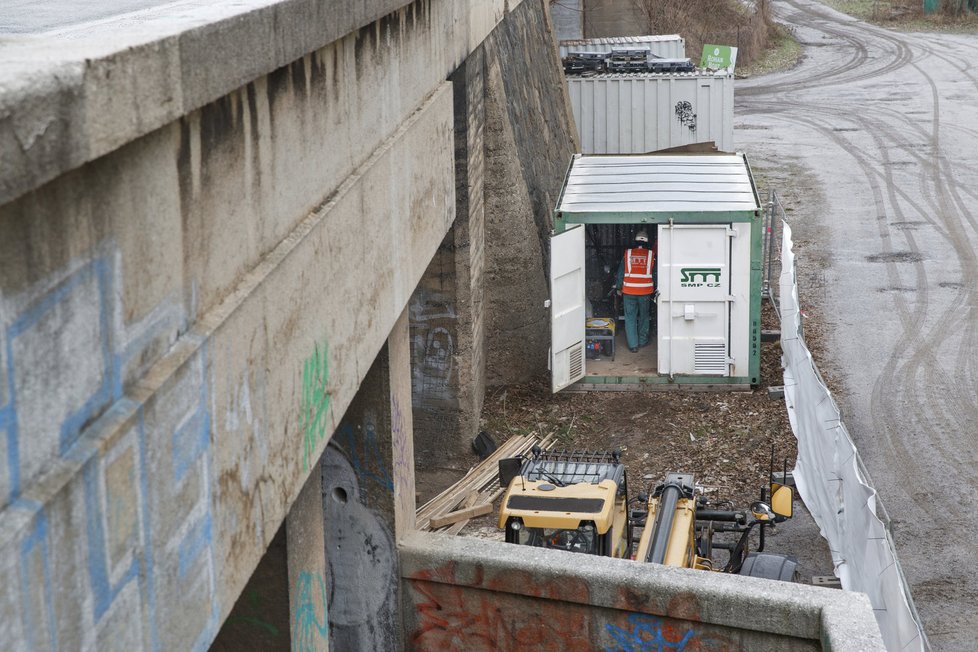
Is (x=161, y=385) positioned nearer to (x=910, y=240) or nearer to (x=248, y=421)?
(x=248, y=421)

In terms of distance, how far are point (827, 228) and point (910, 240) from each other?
1777mm

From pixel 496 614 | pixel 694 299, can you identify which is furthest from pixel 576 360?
pixel 496 614

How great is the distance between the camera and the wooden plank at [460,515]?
12539mm

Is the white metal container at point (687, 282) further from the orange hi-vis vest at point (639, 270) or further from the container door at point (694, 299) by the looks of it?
the orange hi-vis vest at point (639, 270)

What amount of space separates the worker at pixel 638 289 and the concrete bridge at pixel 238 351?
6371mm

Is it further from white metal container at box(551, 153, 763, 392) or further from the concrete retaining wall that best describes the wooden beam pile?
the concrete retaining wall

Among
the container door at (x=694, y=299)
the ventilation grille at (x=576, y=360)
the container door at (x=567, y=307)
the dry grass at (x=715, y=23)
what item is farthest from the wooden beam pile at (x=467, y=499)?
the dry grass at (x=715, y=23)

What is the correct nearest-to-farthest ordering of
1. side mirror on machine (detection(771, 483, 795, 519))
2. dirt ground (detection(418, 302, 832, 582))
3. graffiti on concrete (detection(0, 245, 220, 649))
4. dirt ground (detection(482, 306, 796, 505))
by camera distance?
graffiti on concrete (detection(0, 245, 220, 649))
side mirror on machine (detection(771, 483, 795, 519))
dirt ground (detection(418, 302, 832, 582))
dirt ground (detection(482, 306, 796, 505))

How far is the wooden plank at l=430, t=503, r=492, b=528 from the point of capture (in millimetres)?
12539

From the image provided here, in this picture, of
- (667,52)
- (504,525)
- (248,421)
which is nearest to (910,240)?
(667,52)

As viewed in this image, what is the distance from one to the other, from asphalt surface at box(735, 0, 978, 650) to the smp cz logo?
2.49 meters

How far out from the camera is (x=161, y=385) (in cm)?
376

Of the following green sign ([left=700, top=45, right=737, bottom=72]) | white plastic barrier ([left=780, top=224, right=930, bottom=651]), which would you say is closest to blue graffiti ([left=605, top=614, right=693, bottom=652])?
white plastic barrier ([left=780, top=224, right=930, bottom=651])

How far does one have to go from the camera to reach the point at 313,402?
226 inches
